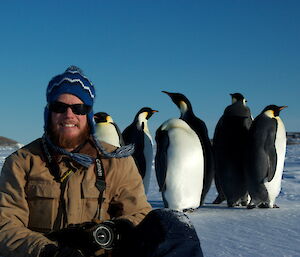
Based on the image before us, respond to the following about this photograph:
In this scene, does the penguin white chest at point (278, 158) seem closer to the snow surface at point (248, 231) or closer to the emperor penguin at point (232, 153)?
the snow surface at point (248, 231)

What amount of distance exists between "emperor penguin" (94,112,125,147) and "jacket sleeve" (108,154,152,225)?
14.3ft

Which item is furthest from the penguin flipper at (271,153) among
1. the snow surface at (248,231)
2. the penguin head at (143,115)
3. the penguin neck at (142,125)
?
the penguin head at (143,115)

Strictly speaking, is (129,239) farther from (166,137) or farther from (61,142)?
(166,137)

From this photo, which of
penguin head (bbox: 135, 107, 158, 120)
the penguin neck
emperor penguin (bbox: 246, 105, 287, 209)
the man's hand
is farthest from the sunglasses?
penguin head (bbox: 135, 107, 158, 120)

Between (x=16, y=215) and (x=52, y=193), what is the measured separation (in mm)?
155

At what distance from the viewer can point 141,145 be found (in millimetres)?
6629

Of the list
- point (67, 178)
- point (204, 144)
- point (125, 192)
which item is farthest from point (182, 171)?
point (67, 178)

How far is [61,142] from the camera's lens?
197 cm

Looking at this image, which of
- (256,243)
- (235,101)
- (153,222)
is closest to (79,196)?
(153,222)

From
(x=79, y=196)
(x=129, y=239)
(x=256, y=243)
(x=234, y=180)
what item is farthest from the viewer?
(x=234, y=180)

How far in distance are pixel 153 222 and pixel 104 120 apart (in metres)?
5.36

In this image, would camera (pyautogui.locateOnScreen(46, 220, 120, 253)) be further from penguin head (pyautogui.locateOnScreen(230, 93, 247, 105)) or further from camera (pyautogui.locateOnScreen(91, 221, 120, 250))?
penguin head (pyautogui.locateOnScreen(230, 93, 247, 105))

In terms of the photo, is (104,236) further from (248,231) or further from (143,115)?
(143,115)

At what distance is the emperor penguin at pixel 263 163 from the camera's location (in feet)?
18.3
